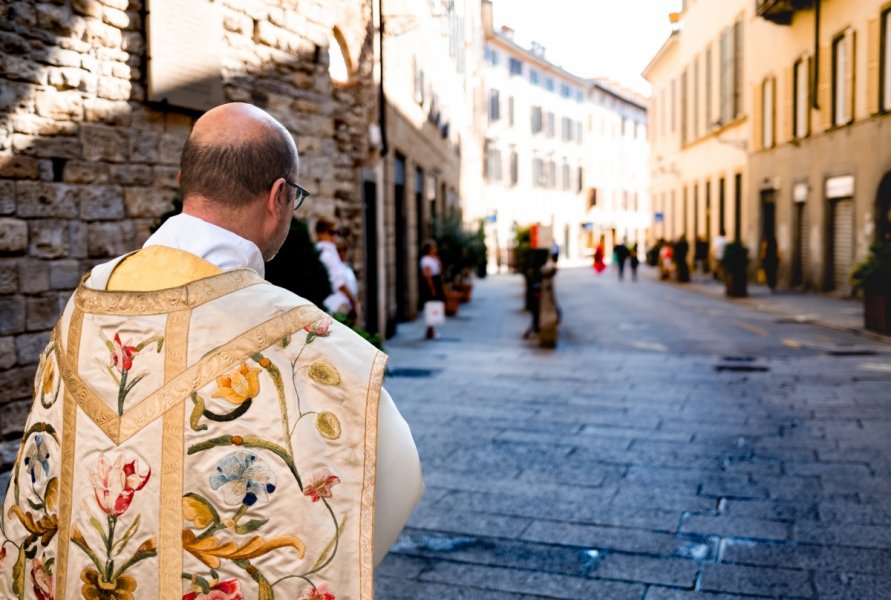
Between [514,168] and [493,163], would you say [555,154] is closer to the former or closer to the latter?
[514,168]

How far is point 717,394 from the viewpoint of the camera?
952 centimetres

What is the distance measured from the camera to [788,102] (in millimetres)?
26078

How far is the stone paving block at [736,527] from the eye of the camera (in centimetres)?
497

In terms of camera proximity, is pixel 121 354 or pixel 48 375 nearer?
pixel 121 354

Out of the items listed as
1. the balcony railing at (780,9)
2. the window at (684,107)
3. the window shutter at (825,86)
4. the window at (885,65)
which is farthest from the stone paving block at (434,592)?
the window at (684,107)

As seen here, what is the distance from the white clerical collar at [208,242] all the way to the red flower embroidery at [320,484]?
0.44 m

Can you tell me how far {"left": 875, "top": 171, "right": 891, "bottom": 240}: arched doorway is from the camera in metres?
19.7

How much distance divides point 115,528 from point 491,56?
163 ft

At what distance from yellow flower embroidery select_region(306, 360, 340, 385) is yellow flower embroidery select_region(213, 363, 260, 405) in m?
0.10

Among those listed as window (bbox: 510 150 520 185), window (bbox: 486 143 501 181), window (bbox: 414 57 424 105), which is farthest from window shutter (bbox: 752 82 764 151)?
window (bbox: 510 150 520 185)

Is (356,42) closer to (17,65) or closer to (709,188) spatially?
(17,65)

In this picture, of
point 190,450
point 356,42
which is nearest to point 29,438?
point 190,450

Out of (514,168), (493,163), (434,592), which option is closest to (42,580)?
(434,592)

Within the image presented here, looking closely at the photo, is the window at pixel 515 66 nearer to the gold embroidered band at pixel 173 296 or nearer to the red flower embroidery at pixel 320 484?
the gold embroidered band at pixel 173 296
